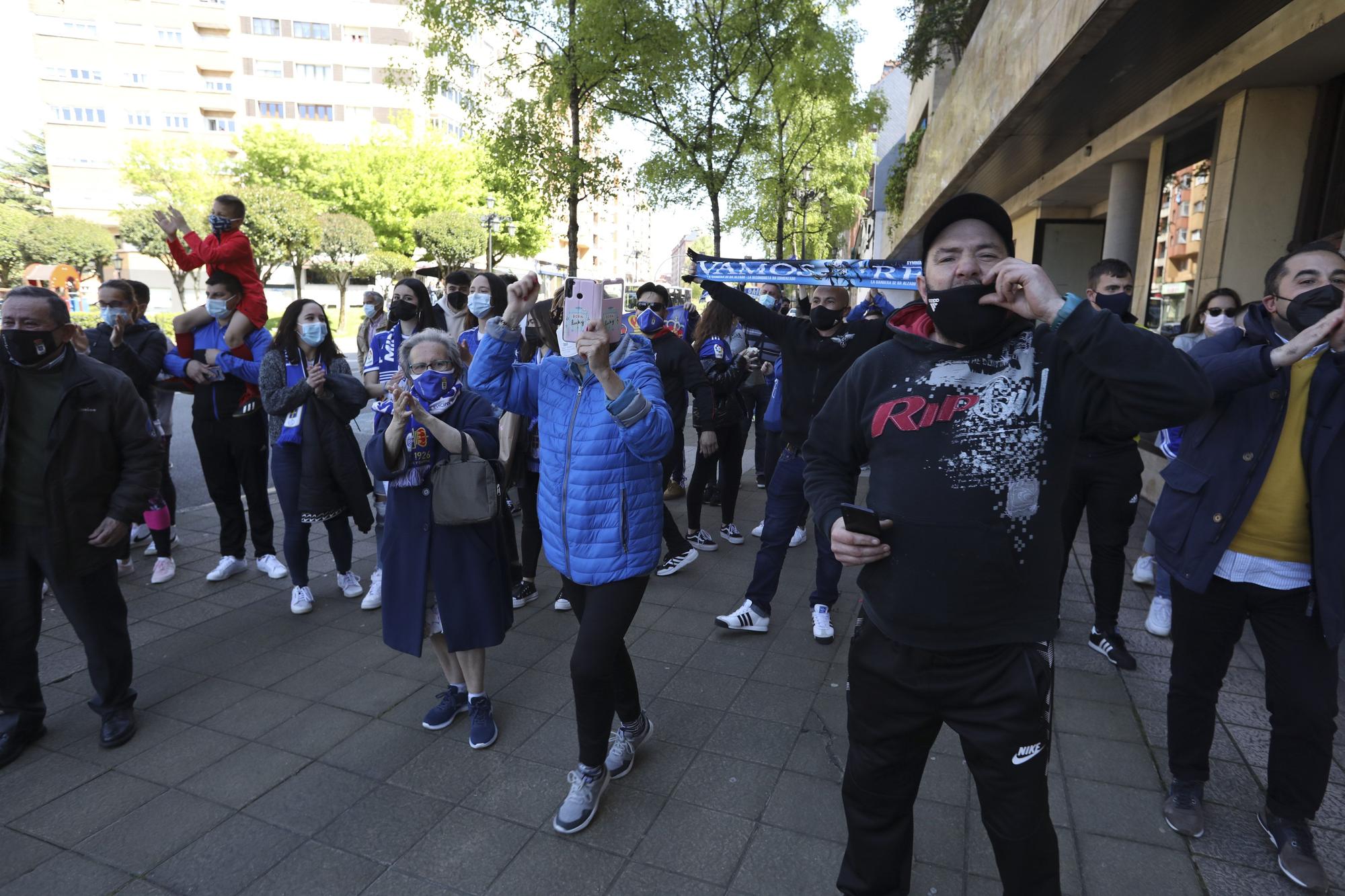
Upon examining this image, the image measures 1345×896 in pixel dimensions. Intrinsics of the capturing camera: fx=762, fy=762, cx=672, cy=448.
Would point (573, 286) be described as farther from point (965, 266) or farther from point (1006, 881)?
point (1006, 881)

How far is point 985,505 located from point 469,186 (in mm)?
42714

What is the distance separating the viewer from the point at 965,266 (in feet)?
6.34

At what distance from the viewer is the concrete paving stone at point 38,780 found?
312cm

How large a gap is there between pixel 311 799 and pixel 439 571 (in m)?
1.04

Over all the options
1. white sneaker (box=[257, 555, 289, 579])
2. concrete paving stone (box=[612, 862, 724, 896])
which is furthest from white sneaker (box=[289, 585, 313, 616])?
concrete paving stone (box=[612, 862, 724, 896])

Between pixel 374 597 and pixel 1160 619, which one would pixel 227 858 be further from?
pixel 1160 619

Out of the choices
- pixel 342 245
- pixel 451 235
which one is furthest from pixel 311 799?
pixel 451 235

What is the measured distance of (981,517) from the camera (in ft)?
6.27

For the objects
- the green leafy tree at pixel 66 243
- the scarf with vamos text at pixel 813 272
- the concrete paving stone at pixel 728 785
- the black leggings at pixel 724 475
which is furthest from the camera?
the green leafy tree at pixel 66 243

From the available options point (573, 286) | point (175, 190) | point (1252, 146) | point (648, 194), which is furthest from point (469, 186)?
point (573, 286)

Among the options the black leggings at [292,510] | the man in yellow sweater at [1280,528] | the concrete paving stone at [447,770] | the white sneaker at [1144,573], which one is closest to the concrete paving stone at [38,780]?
the concrete paving stone at [447,770]

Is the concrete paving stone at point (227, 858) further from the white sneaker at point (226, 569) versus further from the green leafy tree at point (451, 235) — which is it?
the green leafy tree at point (451, 235)

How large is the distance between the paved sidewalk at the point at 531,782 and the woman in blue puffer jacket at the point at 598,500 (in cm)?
36

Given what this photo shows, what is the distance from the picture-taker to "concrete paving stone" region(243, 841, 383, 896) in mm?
2633
